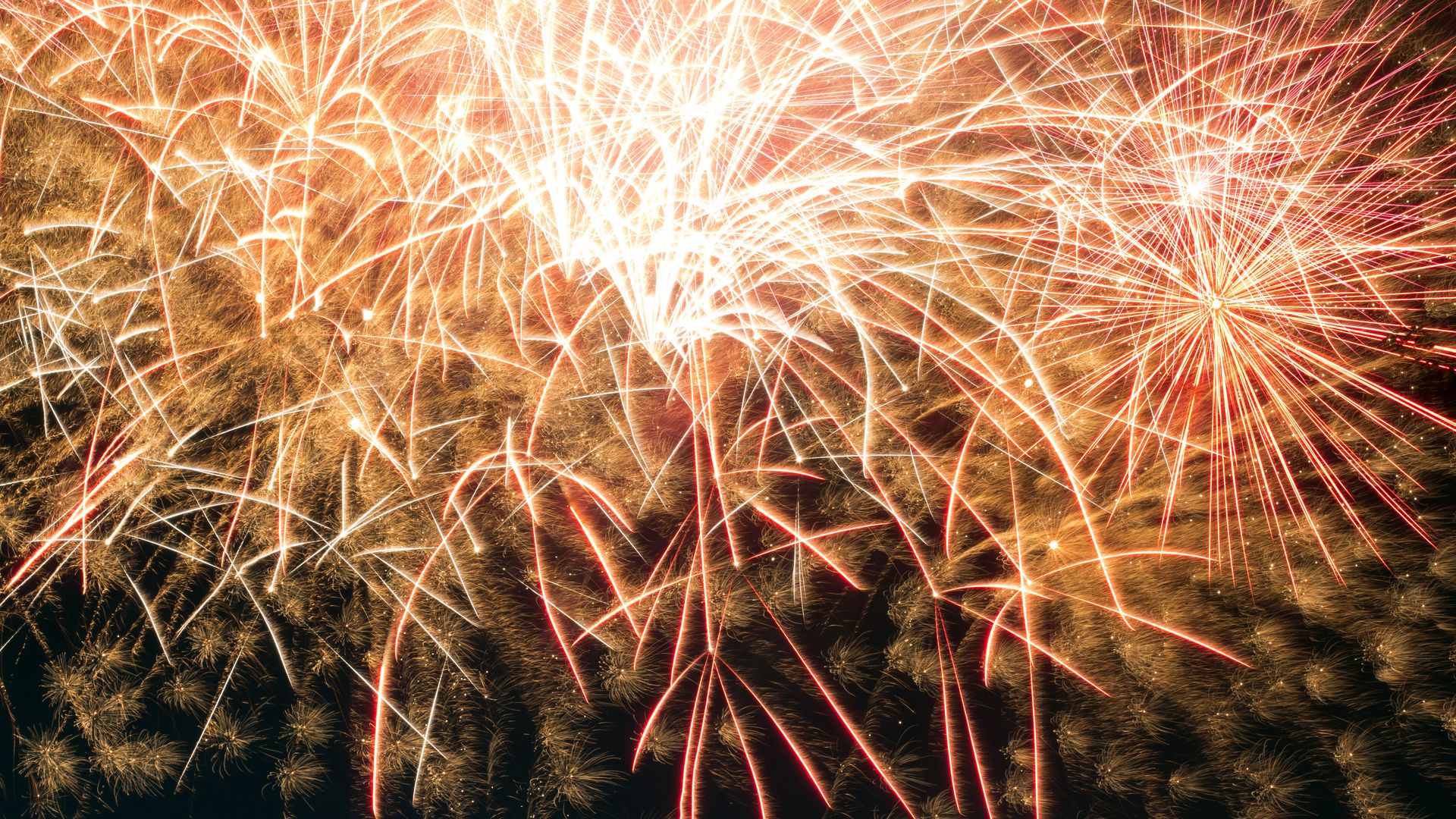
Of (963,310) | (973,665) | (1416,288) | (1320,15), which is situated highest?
(1320,15)

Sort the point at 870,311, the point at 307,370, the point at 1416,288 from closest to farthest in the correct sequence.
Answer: the point at 1416,288 → the point at 870,311 → the point at 307,370

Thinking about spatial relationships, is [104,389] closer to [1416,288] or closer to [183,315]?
[183,315]

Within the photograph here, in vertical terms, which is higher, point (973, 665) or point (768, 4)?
Answer: point (768, 4)

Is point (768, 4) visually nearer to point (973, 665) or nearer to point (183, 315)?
point (973, 665)

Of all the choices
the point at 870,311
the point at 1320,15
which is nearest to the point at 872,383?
the point at 870,311

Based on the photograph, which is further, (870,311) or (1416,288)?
(870,311)

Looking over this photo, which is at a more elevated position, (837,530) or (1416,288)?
(1416,288)

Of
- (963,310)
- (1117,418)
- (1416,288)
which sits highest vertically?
(1416,288)

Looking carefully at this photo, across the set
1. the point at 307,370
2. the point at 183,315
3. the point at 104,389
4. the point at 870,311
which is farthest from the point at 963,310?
the point at 104,389

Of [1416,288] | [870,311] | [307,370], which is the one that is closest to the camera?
[1416,288]
